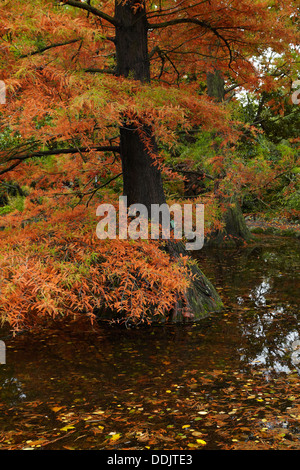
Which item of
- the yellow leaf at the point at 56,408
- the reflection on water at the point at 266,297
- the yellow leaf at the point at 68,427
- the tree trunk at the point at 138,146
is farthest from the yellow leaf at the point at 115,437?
the tree trunk at the point at 138,146

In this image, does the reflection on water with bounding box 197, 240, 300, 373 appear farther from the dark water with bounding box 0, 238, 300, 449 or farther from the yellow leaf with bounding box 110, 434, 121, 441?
Result: the yellow leaf with bounding box 110, 434, 121, 441

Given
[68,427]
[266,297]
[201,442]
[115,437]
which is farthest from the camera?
[266,297]

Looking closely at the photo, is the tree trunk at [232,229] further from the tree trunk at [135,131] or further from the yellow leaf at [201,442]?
the yellow leaf at [201,442]

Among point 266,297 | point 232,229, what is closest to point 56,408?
point 266,297

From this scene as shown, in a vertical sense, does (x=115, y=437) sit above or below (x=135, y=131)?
below

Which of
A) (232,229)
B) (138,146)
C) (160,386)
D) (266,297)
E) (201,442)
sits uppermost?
(138,146)

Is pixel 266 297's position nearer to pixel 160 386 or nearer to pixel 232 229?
pixel 160 386

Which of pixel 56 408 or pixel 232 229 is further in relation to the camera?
pixel 232 229

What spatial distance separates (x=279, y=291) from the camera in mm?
9219

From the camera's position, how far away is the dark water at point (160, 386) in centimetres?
393

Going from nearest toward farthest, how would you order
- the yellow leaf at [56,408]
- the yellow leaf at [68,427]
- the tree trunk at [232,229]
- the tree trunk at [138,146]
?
1. the yellow leaf at [68,427]
2. the yellow leaf at [56,408]
3. the tree trunk at [138,146]
4. the tree trunk at [232,229]

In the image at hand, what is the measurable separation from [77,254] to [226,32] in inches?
161

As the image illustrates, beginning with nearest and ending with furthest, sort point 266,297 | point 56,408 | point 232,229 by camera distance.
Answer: point 56,408, point 266,297, point 232,229

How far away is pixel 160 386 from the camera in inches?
196
